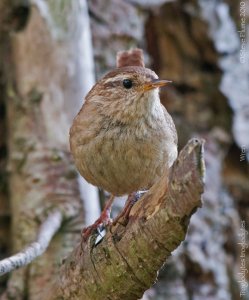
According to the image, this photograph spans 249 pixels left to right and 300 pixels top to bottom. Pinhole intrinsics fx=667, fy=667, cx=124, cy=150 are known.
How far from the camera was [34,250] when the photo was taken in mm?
3055

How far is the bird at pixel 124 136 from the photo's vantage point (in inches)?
128

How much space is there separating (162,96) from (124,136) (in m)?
1.90

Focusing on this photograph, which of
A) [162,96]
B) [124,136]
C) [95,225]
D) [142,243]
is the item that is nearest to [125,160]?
[124,136]

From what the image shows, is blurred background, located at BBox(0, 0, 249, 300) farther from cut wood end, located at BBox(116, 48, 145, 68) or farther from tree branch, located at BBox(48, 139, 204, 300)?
tree branch, located at BBox(48, 139, 204, 300)

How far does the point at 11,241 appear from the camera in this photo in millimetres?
4539

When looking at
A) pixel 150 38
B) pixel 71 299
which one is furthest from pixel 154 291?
pixel 150 38

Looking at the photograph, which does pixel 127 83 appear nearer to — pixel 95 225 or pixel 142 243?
pixel 95 225

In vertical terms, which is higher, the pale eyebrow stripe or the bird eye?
the pale eyebrow stripe

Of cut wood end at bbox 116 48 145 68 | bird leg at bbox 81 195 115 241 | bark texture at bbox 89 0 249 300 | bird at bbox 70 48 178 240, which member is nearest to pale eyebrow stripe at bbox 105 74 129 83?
bird at bbox 70 48 178 240

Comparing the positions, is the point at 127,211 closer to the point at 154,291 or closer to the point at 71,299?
the point at 71,299

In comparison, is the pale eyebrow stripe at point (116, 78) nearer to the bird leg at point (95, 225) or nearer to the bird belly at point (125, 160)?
the bird belly at point (125, 160)

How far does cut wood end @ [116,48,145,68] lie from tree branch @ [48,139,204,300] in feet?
3.92

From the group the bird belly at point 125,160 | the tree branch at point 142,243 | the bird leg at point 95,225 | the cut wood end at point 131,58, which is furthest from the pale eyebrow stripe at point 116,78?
the tree branch at point 142,243

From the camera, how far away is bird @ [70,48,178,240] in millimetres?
3240
